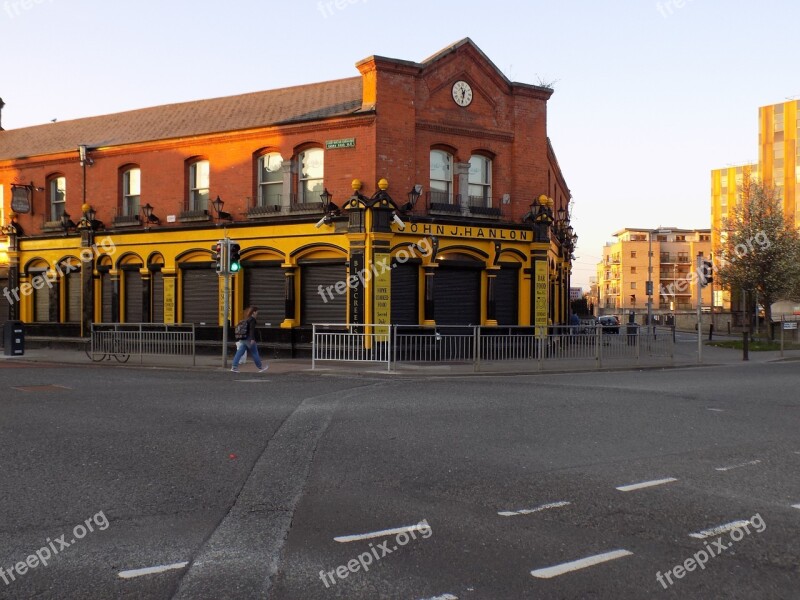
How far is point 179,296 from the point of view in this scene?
23.4 m

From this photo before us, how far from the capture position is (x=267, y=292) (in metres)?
22.0

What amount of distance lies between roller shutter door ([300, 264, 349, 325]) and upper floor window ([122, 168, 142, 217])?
786 centimetres

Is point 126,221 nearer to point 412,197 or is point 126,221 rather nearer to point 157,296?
point 157,296

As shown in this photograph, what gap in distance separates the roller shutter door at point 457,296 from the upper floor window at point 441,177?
7.53 feet

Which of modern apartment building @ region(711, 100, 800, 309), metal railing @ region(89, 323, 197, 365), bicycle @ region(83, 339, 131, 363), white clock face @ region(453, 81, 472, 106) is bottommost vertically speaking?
bicycle @ region(83, 339, 131, 363)

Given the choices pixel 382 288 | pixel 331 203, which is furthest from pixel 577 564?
pixel 331 203

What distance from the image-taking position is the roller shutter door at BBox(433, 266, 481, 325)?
69.4 ft

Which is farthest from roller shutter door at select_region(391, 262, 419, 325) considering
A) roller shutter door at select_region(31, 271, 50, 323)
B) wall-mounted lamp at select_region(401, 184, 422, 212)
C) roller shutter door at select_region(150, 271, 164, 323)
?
roller shutter door at select_region(31, 271, 50, 323)

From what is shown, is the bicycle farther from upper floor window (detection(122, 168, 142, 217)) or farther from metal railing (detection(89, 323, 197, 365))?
upper floor window (detection(122, 168, 142, 217))

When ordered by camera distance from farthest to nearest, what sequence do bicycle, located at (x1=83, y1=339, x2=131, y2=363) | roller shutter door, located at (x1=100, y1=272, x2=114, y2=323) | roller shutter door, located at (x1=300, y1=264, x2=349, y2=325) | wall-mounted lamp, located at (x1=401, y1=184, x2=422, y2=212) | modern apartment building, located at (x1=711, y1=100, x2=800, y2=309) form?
modern apartment building, located at (x1=711, y1=100, x2=800, y2=309) < roller shutter door, located at (x1=100, y1=272, x2=114, y2=323) < roller shutter door, located at (x1=300, y1=264, x2=349, y2=325) < wall-mounted lamp, located at (x1=401, y1=184, x2=422, y2=212) < bicycle, located at (x1=83, y1=339, x2=131, y2=363)

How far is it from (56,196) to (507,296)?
18299 mm

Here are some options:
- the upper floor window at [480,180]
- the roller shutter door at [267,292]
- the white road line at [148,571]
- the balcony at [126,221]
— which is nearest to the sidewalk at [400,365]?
the roller shutter door at [267,292]

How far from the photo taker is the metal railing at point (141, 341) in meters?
19.2

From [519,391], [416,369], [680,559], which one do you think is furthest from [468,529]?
[416,369]
